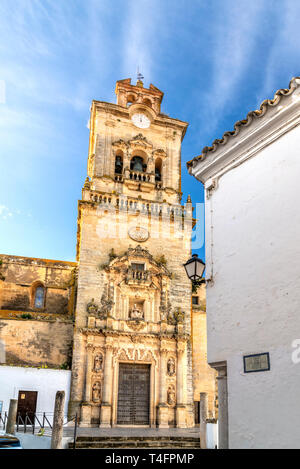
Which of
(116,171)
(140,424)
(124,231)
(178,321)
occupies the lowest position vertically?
(140,424)

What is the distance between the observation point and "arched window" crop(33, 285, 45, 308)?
2455 cm

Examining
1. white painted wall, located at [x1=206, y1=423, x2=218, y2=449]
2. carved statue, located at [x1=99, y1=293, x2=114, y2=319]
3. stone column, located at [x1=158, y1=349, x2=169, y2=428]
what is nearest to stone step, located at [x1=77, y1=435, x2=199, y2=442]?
white painted wall, located at [x1=206, y1=423, x2=218, y2=449]

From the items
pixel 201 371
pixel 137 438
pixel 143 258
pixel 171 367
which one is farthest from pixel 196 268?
pixel 201 371

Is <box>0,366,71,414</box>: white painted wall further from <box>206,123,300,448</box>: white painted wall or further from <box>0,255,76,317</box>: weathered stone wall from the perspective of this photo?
<box>206,123,300,448</box>: white painted wall

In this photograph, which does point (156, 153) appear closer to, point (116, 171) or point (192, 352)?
point (116, 171)

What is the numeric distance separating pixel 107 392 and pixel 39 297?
7.36m

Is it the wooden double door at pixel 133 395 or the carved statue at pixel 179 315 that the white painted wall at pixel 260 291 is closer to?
the wooden double door at pixel 133 395

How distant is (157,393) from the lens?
20891mm

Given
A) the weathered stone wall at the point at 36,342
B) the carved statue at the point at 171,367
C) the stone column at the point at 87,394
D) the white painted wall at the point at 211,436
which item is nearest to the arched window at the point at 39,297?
the weathered stone wall at the point at 36,342

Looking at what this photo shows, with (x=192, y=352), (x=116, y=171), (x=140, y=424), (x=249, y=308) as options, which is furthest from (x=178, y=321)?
(x=249, y=308)

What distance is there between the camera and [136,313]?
72.7 feet

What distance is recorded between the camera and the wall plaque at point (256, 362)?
20.7 feet

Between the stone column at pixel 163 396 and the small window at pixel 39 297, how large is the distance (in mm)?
7637
